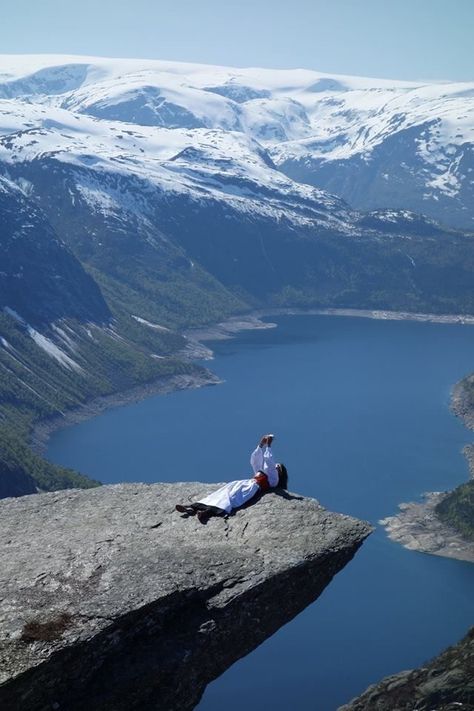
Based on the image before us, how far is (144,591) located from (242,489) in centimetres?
644

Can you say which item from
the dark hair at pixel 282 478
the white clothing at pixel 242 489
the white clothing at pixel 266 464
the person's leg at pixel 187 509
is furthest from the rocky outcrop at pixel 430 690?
the person's leg at pixel 187 509

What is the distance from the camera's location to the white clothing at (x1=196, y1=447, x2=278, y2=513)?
2678 cm

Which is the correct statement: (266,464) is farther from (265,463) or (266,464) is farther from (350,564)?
(350,564)

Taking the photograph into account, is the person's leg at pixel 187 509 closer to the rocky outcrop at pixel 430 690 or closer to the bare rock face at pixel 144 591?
the bare rock face at pixel 144 591

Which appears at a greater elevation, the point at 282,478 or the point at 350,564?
the point at 282,478

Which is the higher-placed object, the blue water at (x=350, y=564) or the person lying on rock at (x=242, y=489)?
the person lying on rock at (x=242, y=489)

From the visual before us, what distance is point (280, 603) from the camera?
78.3 feet

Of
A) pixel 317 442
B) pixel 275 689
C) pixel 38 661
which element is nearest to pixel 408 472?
pixel 317 442

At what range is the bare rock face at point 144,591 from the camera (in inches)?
782

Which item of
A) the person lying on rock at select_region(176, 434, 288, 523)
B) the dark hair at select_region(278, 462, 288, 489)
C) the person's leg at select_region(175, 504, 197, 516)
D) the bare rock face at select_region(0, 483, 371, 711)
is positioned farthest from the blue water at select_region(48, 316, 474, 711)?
the bare rock face at select_region(0, 483, 371, 711)

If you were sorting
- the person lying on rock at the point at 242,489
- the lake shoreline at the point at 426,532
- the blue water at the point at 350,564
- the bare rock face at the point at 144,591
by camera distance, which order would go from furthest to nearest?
the lake shoreline at the point at 426,532
the blue water at the point at 350,564
the person lying on rock at the point at 242,489
the bare rock face at the point at 144,591

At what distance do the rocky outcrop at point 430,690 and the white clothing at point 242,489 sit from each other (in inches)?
362

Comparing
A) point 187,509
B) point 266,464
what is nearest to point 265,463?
point 266,464

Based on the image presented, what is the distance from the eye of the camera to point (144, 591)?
844 inches
